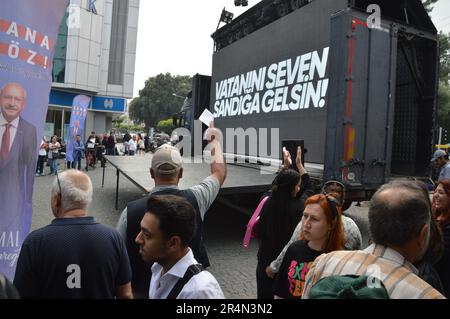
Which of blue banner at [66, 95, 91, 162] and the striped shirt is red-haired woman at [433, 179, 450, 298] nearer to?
the striped shirt

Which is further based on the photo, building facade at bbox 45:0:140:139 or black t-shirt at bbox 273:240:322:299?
building facade at bbox 45:0:140:139

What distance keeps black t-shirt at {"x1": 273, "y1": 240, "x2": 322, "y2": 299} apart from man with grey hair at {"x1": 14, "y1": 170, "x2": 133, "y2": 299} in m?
1.01

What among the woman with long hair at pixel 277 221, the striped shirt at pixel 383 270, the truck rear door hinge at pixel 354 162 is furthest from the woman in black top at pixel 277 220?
the truck rear door hinge at pixel 354 162

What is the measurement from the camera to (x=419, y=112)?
7.35m

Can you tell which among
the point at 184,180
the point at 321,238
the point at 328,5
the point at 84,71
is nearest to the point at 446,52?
the point at 84,71

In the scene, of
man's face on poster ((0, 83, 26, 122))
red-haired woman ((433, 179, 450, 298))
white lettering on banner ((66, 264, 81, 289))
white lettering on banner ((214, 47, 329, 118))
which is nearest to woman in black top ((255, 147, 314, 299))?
red-haired woman ((433, 179, 450, 298))

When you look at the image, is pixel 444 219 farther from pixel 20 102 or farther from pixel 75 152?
pixel 75 152

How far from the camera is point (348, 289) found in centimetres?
124

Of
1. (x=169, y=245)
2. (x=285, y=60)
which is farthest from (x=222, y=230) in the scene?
→ (x=169, y=245)

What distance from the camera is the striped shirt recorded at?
4.48 feet

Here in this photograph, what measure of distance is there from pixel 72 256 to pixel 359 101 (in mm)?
5171

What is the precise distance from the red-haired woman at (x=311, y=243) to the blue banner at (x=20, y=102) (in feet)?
7.00
